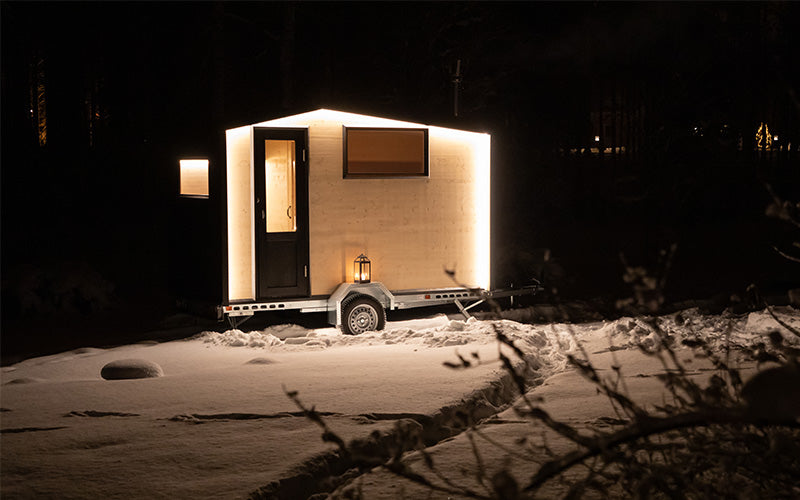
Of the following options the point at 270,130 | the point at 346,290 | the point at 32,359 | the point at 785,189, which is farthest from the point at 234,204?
the point at 785,189

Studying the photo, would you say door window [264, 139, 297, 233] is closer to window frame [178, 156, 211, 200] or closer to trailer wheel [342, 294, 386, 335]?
window frame [178, 156, 211, 200]

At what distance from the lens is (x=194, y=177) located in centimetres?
1181

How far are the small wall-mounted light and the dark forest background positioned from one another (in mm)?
6626

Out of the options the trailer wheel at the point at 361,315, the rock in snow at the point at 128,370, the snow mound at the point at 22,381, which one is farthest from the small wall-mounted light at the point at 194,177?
the snow mound at the point at 22,381

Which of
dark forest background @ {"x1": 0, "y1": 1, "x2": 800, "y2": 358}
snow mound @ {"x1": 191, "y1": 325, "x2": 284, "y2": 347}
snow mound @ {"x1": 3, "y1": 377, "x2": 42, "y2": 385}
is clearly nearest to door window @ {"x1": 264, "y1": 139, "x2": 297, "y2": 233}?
snow mound @ {"x1": 191, "y1": 325, "x2": 284, "y2": 347}

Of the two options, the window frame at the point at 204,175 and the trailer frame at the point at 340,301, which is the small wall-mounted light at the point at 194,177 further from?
the trailer frame at the point at 340,301

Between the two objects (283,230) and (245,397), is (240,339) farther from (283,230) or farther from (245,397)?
(245,397)

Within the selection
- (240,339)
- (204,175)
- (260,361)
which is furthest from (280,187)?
(260,361)

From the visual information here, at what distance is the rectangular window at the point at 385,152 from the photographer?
1129 centimetres

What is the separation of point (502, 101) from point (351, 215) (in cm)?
1069

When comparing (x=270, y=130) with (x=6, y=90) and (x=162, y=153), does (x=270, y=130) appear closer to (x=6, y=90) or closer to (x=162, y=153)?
(x=162, y=153)

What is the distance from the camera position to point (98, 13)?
21.4 meters

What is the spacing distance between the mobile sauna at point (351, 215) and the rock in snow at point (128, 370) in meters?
2.52

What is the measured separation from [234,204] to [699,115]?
43.4 ft
